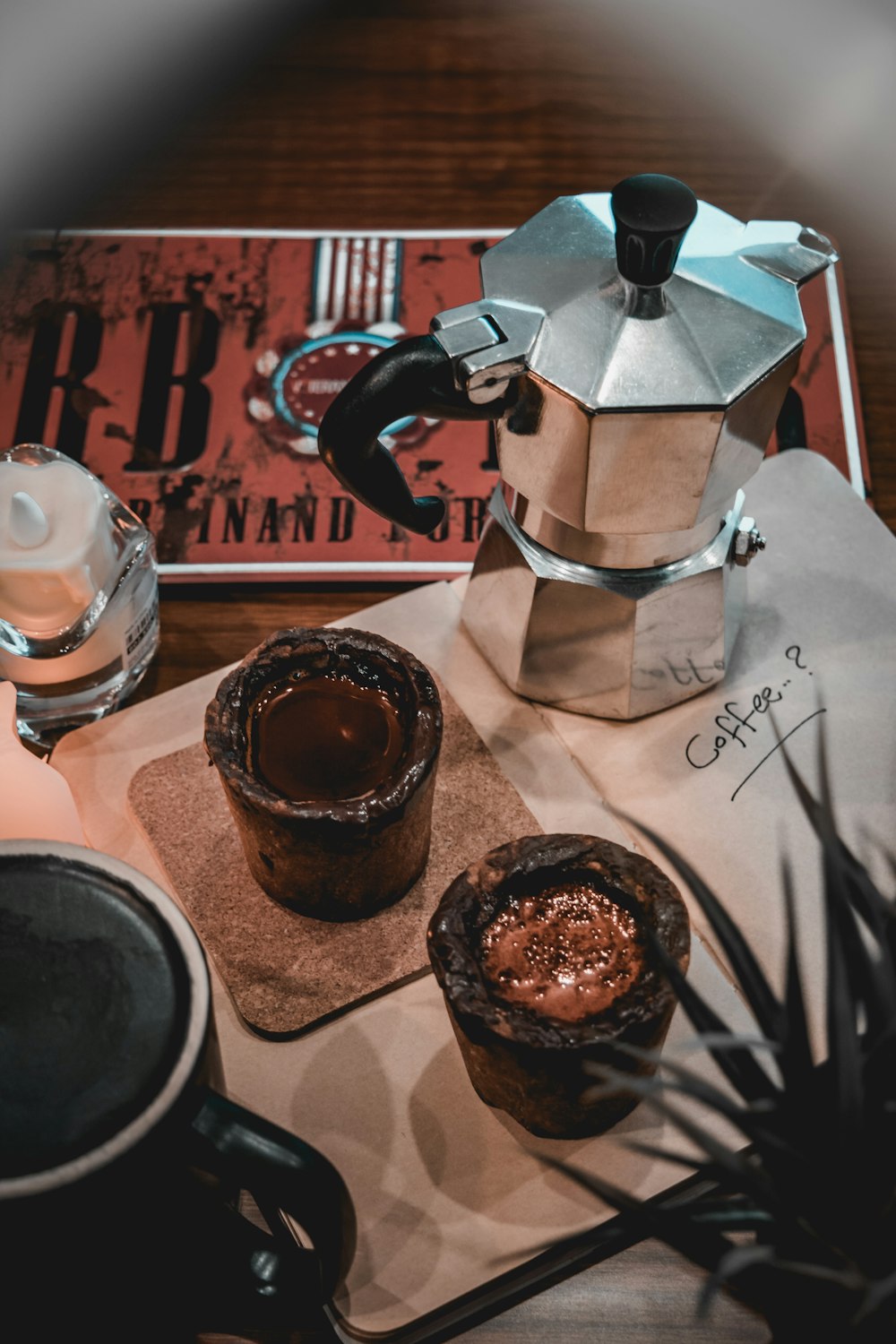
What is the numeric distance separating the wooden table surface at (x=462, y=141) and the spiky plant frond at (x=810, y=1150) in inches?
→ 20.6

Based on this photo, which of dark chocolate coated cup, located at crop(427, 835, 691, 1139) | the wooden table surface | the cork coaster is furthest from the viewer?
the wooden table surface

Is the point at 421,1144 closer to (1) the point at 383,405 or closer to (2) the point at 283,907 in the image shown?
(2) the point at 283,907

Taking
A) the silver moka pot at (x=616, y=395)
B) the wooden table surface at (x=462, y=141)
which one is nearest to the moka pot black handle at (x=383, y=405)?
the silver moka pot at (x=616, y=395)

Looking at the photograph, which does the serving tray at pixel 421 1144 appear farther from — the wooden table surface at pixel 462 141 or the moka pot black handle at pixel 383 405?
the wooden table surface at pixel 462 141

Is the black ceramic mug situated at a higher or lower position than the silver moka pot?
lower

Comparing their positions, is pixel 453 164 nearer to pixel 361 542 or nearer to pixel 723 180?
pixel 723 180

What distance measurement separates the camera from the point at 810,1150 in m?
0.41

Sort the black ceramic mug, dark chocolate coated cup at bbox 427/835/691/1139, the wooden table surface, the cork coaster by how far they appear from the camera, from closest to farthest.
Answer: the black ceramic mug < dark chocolate coated cup at bbox 427/835/691/1139 < the cork coaster < the wooden table surface

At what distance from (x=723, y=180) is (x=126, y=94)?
1.63ft

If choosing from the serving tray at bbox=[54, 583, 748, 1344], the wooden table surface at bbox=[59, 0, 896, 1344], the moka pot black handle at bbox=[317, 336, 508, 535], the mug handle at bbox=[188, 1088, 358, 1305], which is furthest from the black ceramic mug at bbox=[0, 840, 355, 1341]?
the wooden table surface at bbox=[59, 0, 896, 1344]

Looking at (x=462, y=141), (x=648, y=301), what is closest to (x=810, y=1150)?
(x=648, y=301)

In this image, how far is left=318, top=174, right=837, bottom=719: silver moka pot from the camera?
553mm

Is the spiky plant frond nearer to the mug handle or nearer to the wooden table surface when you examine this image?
the mug handle

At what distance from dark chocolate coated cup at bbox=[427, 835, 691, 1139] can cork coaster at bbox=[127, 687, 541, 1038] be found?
9cm
